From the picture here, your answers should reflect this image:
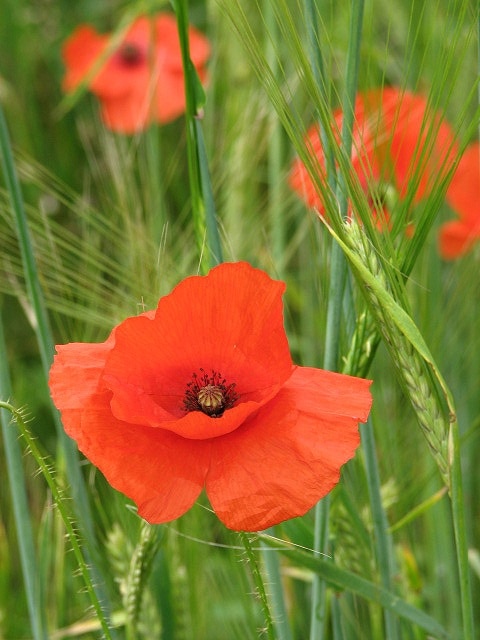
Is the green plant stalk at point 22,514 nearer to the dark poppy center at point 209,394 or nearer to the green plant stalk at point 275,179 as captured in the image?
the dark poppy center at point 209,394

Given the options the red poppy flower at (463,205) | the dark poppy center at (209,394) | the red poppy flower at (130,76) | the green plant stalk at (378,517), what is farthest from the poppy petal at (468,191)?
the dark poppy center at (209,394)

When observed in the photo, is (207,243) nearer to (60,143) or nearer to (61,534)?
(61,534)

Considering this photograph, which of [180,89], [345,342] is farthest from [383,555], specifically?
[180,89]

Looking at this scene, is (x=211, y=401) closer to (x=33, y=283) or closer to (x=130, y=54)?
(x=33, y=283)

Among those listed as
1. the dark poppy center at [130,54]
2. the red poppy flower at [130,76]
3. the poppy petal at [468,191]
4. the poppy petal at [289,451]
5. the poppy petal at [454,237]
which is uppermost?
the dark poppy center at [130,54]

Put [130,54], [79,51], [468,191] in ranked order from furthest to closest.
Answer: [130,54] → [79,51] → [468,191]

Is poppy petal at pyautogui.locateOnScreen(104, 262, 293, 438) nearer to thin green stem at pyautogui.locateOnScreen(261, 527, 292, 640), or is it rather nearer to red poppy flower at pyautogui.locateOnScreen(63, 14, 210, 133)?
thin green stem at pyautogui.locateOnScreen(261, 527, 292, 640)

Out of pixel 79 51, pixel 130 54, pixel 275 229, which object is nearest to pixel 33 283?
pixel 275 229
